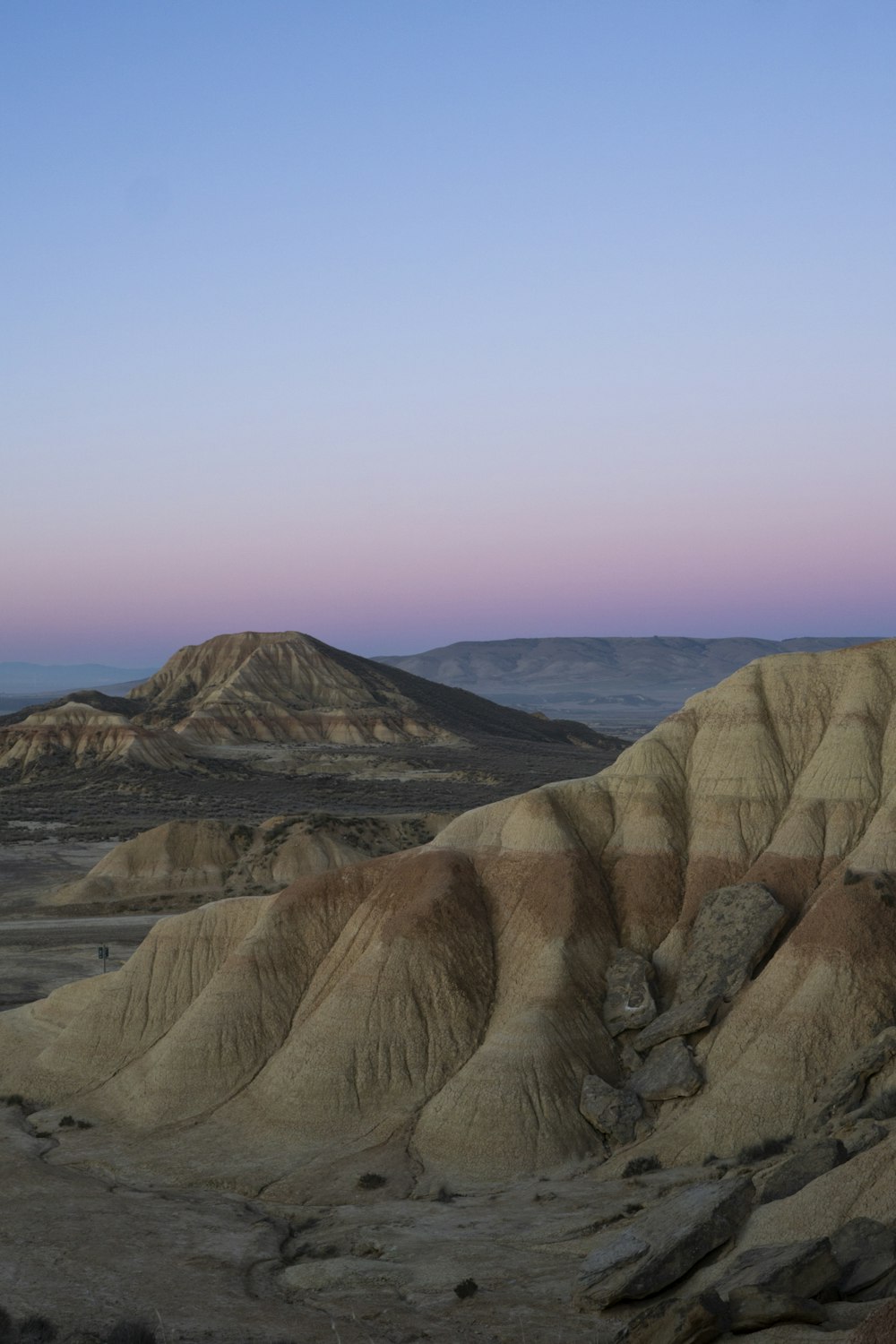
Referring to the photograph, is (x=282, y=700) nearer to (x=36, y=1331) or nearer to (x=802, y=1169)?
(x=802, y=1169)

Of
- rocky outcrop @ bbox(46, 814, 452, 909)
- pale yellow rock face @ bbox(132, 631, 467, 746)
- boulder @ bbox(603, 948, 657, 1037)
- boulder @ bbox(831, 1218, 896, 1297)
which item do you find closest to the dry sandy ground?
boulder @ bbox(831, 1218, 896, 1297)

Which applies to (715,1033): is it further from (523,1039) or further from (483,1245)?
(483,1245)

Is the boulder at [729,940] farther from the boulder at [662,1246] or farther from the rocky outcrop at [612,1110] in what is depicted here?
the boulder at [662,1246]

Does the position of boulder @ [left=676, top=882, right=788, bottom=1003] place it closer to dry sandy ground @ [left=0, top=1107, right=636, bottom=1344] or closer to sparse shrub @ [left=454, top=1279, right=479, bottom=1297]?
dry sandy ground @ [left=0, top=1107, right=636, bottom=1344]

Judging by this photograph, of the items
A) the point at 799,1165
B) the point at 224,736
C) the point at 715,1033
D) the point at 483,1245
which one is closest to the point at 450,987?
the point at 715,1033

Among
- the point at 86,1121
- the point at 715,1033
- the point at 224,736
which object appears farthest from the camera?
the point at 224,736

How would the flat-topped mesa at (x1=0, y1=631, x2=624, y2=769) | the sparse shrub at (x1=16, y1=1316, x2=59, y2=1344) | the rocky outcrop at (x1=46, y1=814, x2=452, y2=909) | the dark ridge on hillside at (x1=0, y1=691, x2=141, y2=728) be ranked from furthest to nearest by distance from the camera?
the dark ridge on hillside at (x1=0, y1=691, x2=141, y2=728), the flat-topped mesa at (x1=0, y1=631, x2=624, y2=769), the rocky outcrop at (x1=46, y1=814, x2=452, y2=909), the sparse shrub at (x1=16, y1=1316, x2=59, y2=1344)
